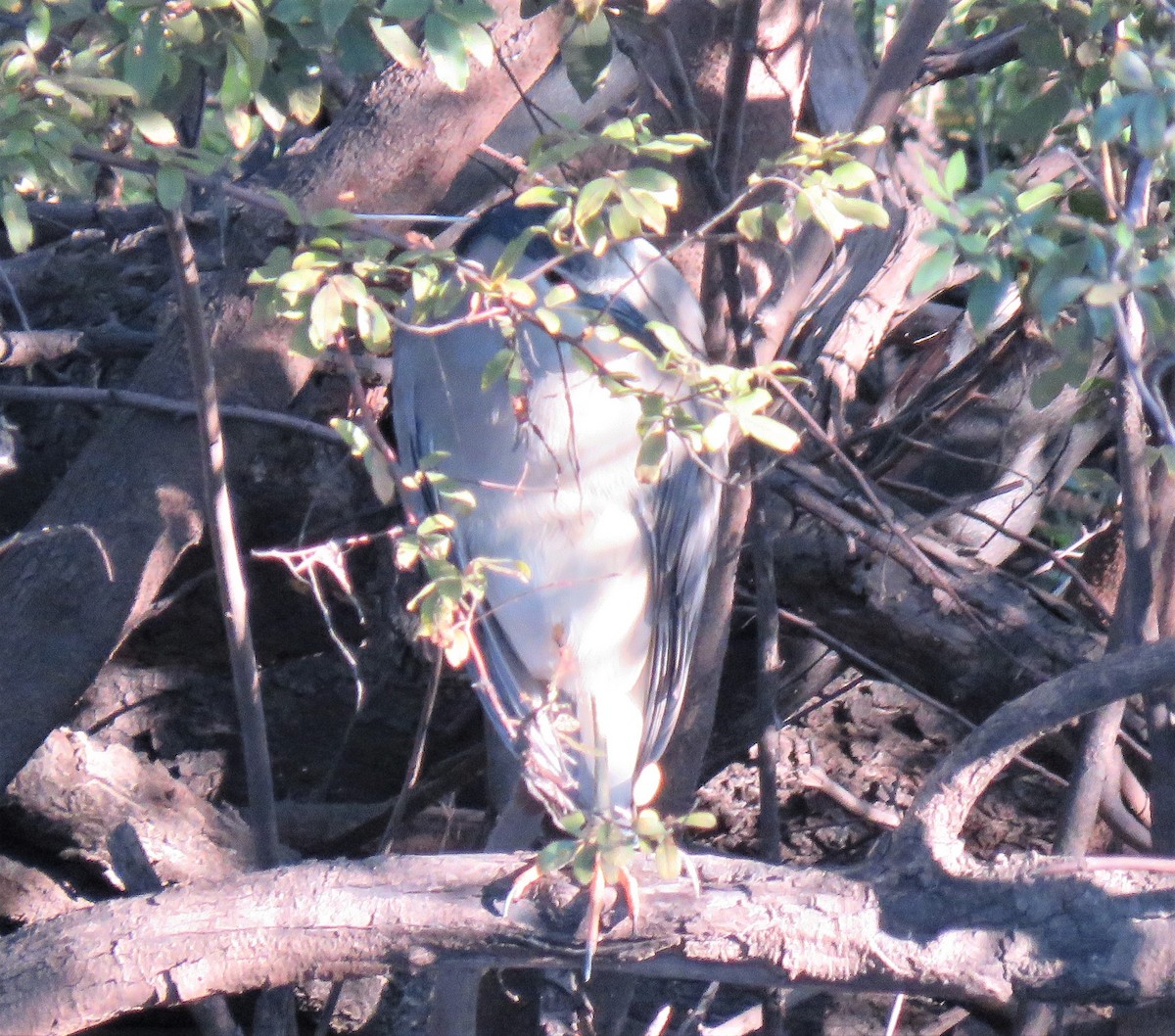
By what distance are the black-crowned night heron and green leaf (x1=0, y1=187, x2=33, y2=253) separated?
31.3 inches

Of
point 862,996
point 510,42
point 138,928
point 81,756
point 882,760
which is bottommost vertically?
point 862,996

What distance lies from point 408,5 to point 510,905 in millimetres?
809

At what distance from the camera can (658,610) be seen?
2.26m

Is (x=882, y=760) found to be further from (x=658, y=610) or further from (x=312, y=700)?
(x=312, y=700)

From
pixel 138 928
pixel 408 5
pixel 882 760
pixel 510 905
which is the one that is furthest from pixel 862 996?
pixel 408 5

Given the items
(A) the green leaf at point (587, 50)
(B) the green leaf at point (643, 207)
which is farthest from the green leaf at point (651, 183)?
(A) the green leaf at point (587, 50)

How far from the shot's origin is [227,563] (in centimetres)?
150

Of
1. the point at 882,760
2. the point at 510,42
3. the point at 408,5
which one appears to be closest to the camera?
the point at 408,5

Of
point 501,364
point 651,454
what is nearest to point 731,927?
point 651,454

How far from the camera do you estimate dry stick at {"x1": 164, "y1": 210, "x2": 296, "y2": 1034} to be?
141 cm

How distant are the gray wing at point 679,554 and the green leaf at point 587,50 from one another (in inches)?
33.7

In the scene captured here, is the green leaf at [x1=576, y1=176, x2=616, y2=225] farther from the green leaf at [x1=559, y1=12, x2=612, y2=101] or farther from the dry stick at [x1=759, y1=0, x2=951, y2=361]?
the dry stick at [x1=759, y1=0, x2=951, y2=361]

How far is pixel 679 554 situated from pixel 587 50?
3.43ft

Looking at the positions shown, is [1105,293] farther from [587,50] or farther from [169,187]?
[169,187]
